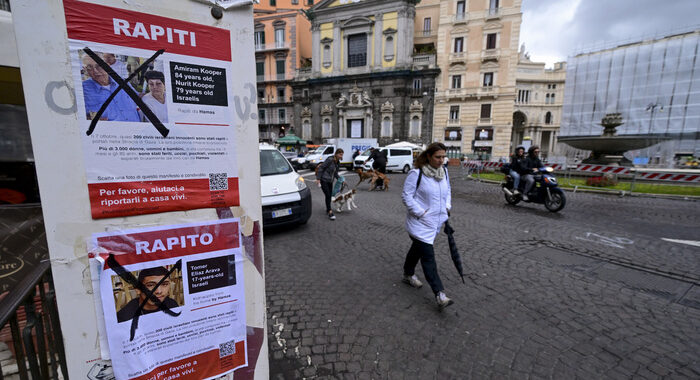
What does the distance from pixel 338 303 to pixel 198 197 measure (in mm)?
2215

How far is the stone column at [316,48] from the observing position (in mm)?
34781

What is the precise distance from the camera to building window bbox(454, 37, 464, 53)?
31953 millimetres

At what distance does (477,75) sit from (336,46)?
1652 centimetres

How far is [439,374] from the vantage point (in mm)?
2207

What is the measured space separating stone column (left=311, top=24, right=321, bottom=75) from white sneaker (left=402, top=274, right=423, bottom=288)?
117ft

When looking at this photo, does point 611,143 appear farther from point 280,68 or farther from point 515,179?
point 280,68

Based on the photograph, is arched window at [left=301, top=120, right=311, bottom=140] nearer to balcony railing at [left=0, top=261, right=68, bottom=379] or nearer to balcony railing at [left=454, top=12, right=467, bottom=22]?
balcony railing at [left=454, top=12, right=467, bottom=22]

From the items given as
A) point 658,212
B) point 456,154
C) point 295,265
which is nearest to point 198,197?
point 295,265

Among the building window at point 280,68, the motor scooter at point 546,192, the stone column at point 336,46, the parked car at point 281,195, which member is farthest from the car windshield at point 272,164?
the building window at point 280,68

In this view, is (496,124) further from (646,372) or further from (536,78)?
(536,78)

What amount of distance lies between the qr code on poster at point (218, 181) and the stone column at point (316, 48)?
3713 centimetres

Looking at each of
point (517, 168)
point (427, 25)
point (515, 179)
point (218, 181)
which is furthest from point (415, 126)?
point (218, 181)

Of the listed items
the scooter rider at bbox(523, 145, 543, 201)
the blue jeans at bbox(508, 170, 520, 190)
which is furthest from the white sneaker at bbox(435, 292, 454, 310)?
the blue jeans at bbox(508, 170, 520, 190)

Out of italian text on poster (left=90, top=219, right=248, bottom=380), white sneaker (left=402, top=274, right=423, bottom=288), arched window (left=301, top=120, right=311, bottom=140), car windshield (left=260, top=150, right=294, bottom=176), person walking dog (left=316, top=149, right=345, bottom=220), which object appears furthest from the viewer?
arched window (left=301, top=120, right=311, bottom=140)
